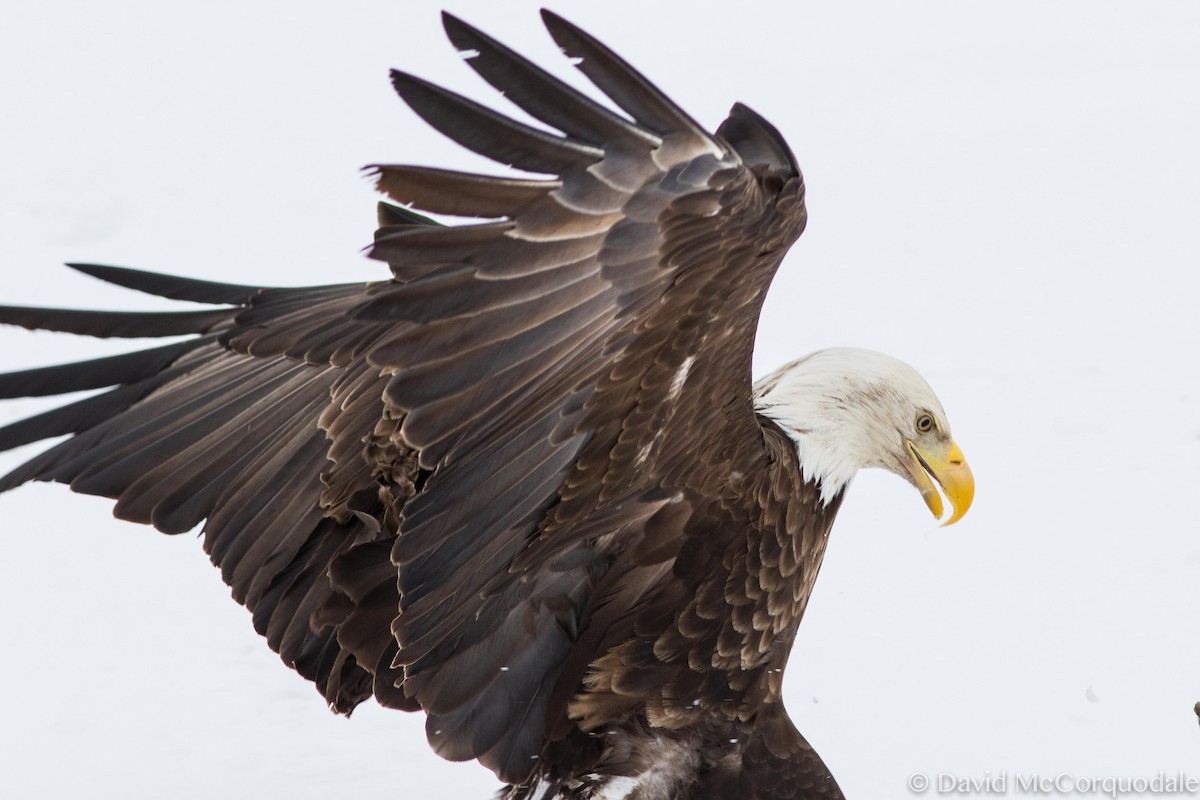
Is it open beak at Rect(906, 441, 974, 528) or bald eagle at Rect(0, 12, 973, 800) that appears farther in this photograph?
open beak at Rect(906, 441, 974, 528)

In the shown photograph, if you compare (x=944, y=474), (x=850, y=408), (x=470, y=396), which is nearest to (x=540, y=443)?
(x=470, y=396)

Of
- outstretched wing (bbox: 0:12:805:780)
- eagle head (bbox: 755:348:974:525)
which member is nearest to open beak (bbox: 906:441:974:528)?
eagle head (bbox: 755:348:974:525)

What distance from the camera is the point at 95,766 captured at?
4285mm

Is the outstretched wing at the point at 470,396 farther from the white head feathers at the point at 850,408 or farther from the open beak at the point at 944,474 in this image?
the open beak at the point at 944,474

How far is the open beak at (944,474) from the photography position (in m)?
3.79

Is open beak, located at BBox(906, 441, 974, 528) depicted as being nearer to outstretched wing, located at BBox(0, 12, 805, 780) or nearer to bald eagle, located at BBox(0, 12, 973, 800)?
bald eagle, located at BBox(0, 12, 973, 800)

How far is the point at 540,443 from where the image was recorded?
286cm

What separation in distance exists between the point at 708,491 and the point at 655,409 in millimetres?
418

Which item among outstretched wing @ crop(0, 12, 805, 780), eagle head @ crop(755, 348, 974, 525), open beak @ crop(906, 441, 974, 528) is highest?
outstretched wing @ crop(0, 12, 805, 780)

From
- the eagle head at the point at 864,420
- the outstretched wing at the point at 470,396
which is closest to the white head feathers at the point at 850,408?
the eagle head at the point at 864,420

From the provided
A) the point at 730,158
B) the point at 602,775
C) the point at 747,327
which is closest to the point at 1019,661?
the point at 602,775

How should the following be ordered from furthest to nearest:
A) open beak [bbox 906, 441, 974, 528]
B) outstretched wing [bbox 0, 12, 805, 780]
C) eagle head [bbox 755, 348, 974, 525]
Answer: open beak [bbox 906, 441, 974, 528]
eagle head [bbox 755, 348, 974, 525]
outstretched wing [bbox 0, 12, 805, 780]

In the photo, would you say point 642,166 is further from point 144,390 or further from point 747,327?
point 144,390

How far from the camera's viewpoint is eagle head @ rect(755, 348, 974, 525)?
12.0 ft
